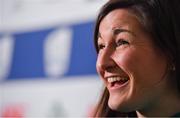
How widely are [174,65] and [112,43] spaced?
15 centimetres

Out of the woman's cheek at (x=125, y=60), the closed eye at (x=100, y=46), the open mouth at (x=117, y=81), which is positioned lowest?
the open mouth at (x=117, y=81)

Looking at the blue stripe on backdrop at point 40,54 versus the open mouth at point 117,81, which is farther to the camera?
the blue stripe on backdrop at point 40,54

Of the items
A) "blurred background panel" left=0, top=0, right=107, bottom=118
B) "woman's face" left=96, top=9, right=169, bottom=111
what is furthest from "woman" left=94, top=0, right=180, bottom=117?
"blurred background panel" left=0, top=0, right=107, bottom=118

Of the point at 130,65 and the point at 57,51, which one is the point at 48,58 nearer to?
the point at 57,51

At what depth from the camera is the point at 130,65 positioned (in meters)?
1.03

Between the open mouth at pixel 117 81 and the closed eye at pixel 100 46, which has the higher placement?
the closed eye at pixel 100 46

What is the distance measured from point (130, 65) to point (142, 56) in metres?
0.04

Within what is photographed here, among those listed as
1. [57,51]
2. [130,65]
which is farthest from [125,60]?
[57,51]

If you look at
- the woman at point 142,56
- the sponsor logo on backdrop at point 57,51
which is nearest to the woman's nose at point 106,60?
the woman at point 142,56

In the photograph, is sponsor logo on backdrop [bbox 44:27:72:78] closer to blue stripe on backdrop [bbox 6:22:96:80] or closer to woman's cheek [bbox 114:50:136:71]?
blue stripe on backdrop [bbox 6:22:96:80]

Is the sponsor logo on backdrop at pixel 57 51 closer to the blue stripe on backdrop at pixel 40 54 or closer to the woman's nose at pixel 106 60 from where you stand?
the blue stripe on backdrop at pixel 40 54

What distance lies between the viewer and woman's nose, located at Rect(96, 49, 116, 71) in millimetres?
1032

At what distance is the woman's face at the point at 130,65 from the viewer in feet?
3.37

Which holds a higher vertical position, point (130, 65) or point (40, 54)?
point (130, 65)
